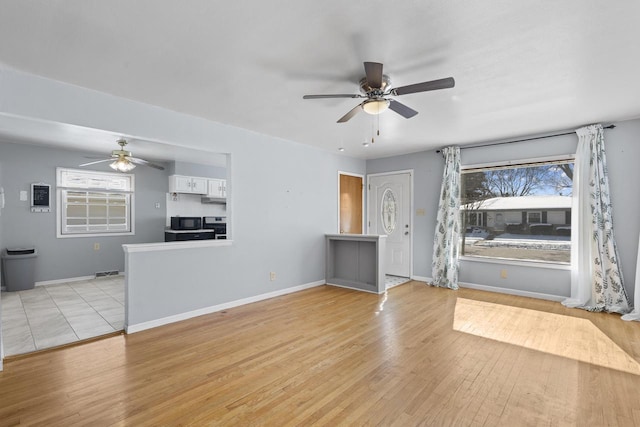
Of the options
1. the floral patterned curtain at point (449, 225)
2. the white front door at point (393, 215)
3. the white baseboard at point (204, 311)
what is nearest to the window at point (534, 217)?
the floral patterned curtain at point (449, 225)

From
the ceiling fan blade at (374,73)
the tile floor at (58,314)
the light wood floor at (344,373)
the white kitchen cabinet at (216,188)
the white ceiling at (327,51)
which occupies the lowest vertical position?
the light wood floor at (344,373)

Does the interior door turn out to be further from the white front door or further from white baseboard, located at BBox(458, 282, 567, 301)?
white baseboard, located at BBox(458, 282, 567, 301)

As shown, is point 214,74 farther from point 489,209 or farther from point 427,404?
point 489,209

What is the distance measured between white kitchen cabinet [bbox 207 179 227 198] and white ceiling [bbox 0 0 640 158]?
12.5 feet

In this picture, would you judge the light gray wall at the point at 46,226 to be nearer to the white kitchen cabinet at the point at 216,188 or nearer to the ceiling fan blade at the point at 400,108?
the white kitchen cabinet at the point at 216,188

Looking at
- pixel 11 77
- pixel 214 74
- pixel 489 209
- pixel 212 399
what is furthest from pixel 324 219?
pixel 11 77

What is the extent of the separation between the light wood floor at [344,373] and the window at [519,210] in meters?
1.26

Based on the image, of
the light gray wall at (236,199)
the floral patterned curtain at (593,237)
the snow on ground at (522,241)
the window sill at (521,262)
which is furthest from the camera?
the snow on ground at (522,241)

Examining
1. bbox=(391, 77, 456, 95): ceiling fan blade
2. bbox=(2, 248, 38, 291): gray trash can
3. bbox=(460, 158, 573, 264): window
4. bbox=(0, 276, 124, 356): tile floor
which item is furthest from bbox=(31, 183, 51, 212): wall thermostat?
bbox=(460, 158, 573, 264): window

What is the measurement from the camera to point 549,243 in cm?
480

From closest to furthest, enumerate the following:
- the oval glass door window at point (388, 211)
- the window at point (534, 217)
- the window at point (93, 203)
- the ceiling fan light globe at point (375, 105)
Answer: the ceiling fan light globe at point (375, 105) < the window at point (534, 217) < the window at point (93, 203) < the oval glass door window at point (388, 211)

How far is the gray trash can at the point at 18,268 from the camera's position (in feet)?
16.2

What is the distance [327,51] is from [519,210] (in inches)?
173

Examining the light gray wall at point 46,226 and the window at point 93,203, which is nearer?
the light gray wall at point 46,226
